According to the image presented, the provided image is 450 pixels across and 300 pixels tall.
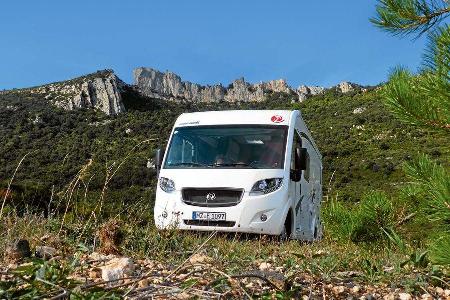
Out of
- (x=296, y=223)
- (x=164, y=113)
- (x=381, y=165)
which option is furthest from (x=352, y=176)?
(x=296, y=223)

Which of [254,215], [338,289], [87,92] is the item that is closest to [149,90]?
[87,92]

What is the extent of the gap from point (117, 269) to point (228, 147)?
734cm

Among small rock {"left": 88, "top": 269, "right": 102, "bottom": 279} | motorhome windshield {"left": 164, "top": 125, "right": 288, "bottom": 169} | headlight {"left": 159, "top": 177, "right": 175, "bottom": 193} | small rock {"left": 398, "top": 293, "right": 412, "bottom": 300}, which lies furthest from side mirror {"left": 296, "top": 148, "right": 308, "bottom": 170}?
small rock {"left": 88, "top": 269, "right": 102, "bottom": 279}

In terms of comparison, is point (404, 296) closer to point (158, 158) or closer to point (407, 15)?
point (407, 15)

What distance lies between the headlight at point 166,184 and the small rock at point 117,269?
6.72 metres

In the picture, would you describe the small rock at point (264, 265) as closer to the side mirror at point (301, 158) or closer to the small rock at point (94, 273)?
the small rock at point (94, 273)

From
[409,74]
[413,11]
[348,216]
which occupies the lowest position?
[348,216]

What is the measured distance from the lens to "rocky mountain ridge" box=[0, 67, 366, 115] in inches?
2790

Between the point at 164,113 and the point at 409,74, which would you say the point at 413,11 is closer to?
the point at 409,74

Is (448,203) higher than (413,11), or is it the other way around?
(413,11)

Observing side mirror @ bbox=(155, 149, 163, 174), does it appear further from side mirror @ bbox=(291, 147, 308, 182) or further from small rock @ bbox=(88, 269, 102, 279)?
small rock @ bbox=(88, 269, 102, 279)

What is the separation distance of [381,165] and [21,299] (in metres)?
50.2

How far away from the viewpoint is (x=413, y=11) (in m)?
4.26

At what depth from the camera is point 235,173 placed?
10.5 metres
